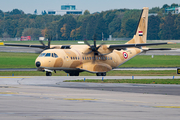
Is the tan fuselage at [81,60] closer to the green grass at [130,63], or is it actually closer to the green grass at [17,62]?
the green grass at [130,63]

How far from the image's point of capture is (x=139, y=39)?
49.5 meters

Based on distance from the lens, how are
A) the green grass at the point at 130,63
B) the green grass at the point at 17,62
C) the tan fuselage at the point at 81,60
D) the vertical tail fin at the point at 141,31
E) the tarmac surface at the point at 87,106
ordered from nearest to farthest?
the tarmac surface at the point at 87,106 < the tan fuselage at the point at 81,60 < the vertical tail fin at the point at 141,31 < the green grass at the point at 17,62 < the green grass at the point at 130,63

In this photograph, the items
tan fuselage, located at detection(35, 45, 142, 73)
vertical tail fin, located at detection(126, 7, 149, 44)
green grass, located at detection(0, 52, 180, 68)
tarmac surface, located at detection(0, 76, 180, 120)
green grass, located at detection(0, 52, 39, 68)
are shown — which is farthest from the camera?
green grass, located at detection(0, 52, 180, 68)

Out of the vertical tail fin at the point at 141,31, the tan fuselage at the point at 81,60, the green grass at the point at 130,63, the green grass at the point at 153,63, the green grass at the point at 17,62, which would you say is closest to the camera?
the tan fuselage at the point at 81,60

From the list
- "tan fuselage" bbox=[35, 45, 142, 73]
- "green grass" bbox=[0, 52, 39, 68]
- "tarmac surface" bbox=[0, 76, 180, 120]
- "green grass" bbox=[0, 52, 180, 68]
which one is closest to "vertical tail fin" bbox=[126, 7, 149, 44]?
"tan fuselage" bbox=[35, 45, 142, 73]

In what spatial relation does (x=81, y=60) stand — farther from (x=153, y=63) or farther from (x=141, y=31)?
(x=153, y=63)

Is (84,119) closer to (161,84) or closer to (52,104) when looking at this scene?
(52,104)

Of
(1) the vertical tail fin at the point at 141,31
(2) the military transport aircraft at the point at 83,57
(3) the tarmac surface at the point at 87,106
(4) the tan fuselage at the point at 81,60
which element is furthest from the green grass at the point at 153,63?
(3) the tarmac surface at the point at 87,106

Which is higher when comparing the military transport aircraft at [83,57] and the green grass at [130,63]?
the military transport aircraft at [83,57]

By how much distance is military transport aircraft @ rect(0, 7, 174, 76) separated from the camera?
1516 inches

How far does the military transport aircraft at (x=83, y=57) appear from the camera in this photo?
3851cm

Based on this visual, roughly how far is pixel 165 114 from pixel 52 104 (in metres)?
5.84

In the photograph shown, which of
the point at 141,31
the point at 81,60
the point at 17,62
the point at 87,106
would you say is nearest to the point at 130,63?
the point at 141,31

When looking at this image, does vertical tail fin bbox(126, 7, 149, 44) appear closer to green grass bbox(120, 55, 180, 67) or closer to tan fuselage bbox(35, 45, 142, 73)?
tan fuselage bbox(35, 45, 142, 73)
